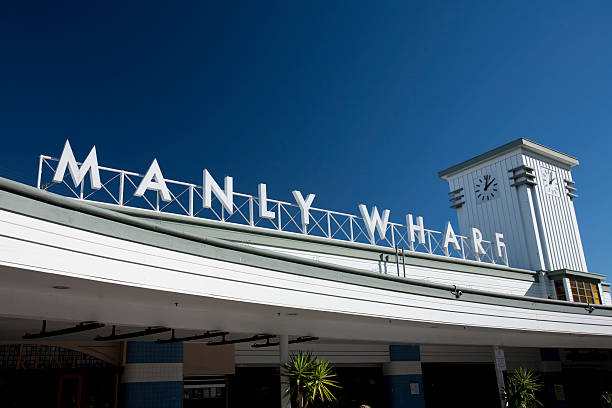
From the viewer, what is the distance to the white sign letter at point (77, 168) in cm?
1576

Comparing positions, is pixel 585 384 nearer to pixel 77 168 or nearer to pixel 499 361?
pixel 499 361

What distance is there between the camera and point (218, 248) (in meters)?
11.3

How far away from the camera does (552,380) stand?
30.0m

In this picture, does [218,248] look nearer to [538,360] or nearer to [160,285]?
[160,285]

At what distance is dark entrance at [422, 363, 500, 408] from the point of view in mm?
26312

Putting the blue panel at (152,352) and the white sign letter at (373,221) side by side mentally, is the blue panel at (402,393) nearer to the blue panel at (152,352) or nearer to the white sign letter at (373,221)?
the white sign letter at (373,221)

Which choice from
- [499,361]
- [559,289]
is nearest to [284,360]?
[499,361]

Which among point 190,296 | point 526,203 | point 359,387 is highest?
point 526,203

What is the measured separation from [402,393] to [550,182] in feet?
51.2

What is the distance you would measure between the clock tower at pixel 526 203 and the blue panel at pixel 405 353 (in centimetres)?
853

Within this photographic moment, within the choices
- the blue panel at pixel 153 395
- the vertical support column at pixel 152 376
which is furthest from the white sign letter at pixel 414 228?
the blue panel at pixel 153 395

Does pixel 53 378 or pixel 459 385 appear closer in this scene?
pixel 53 378

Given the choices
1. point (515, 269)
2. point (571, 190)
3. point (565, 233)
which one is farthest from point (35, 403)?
point (571, 190)

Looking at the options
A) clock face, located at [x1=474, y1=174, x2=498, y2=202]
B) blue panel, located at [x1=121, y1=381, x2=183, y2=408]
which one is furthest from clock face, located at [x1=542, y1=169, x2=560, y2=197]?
blue panel, located at [x1=121, y1=381, x2=183, y2=408]
